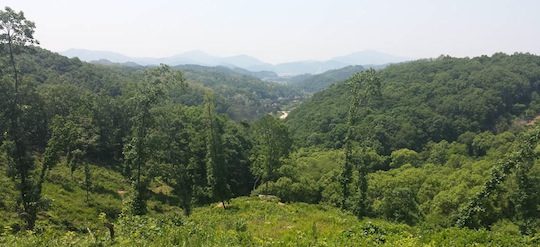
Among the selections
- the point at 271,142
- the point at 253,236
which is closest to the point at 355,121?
the point at 271,142

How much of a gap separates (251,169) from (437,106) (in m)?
53.5

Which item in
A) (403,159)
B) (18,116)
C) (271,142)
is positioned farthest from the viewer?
(403,159)

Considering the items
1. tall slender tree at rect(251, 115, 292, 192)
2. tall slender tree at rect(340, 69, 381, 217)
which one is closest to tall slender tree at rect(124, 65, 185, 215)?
tall slender tree at rect(340, 69, 381, 217)

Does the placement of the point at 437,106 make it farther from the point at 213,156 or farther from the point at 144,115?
the point at 144,115

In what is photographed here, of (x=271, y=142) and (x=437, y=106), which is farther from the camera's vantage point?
(x=437, y=106)

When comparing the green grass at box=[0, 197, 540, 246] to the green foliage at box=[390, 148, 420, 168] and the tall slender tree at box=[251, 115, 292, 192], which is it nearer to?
the tall slender tree at box=[251, 115, 292, 192]

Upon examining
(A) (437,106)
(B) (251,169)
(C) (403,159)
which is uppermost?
(A) (437,106)

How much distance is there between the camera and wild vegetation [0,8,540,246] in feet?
68.0

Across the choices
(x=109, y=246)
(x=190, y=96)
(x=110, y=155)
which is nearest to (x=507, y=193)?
(x=109, y=246)

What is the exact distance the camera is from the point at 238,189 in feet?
201

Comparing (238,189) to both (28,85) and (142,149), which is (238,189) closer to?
(142,149)

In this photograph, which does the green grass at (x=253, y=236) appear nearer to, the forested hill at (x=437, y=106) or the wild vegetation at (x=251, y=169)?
the wild vegetation at (x=251, y=169)

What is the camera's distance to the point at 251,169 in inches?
2167

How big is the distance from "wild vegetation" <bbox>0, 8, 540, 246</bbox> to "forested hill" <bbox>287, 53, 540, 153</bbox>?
16.5 inches
